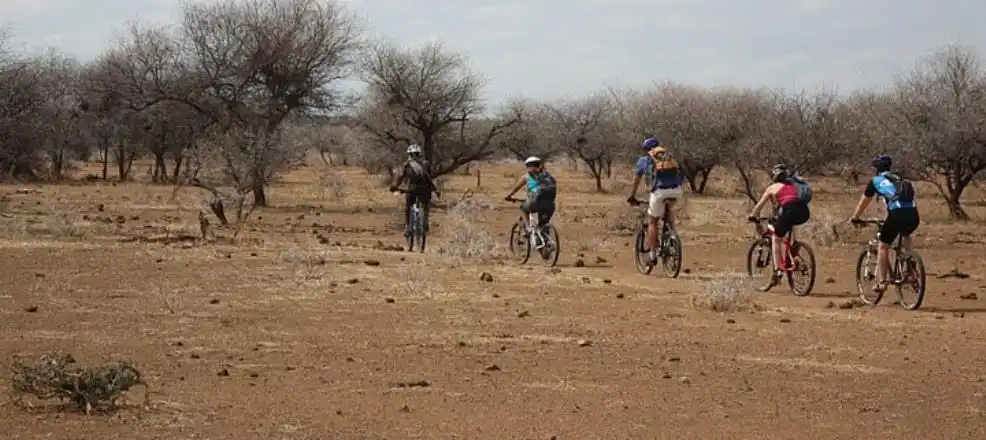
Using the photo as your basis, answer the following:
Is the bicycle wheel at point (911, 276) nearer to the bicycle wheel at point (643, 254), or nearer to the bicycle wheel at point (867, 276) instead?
the bicycle wheel at point (867, 276)

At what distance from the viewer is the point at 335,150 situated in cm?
8994

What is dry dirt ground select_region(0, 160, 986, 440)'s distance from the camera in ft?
23.3

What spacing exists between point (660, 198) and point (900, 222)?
3769 mm

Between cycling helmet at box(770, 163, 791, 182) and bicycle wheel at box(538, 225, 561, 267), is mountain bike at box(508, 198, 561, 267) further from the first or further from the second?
cycling helmet at box(770, 163, 791, 182)

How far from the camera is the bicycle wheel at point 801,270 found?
13.7 m

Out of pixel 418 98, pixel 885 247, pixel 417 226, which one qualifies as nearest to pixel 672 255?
pixel 885 247

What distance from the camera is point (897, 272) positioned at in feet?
41.4

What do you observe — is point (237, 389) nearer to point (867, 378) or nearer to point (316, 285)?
point (867, 378)

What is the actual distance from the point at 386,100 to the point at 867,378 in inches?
1333

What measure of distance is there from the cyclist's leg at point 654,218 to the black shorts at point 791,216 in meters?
1.95

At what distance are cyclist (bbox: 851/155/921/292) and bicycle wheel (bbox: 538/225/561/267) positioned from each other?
210 inches

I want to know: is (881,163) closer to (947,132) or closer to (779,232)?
(779,232)

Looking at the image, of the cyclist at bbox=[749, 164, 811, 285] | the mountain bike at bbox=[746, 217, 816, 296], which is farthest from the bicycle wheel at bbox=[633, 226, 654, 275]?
the cyclist at bbox=[749, 164, 811, 285]

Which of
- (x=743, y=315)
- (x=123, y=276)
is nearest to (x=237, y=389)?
(x=743, y=315)
